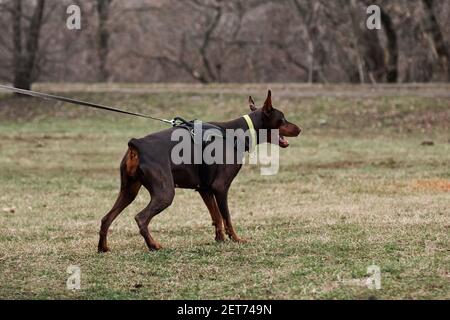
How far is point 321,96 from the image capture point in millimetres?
29828

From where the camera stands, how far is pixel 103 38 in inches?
2029

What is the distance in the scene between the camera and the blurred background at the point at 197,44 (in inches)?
1711

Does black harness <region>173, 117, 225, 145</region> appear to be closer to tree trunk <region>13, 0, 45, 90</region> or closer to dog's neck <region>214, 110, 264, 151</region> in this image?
dog's neck <region>214, 110, 264, 151</region>

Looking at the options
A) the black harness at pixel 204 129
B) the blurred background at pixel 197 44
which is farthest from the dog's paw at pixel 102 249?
the blurred background at pixel 197 44

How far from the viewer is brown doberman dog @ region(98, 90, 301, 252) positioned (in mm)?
8914

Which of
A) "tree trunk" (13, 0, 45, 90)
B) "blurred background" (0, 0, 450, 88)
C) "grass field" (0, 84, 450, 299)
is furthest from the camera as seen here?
"blurred background" (0, 0, 450, 88)

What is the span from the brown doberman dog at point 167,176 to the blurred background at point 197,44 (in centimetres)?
3073

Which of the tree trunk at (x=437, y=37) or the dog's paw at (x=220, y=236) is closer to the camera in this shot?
the dog's paw at (x=220, y=236)

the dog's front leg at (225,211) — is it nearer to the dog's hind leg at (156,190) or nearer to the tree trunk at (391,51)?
the dog's hind leg at (156,190)

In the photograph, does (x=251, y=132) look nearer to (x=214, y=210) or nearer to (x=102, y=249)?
(x=214, y=210)

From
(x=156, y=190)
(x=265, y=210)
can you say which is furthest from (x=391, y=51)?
(x=156, y=190)

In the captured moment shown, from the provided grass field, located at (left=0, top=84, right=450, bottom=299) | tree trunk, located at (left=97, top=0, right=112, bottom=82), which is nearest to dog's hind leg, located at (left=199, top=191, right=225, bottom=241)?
grass field, located at (left=0, top=84, right=450, bottom=299)

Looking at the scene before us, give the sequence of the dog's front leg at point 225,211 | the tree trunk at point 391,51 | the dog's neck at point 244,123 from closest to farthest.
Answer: the dog's front leg at point 225,211
the dog's neck at point 244,123
the tree trunk at point 391,51

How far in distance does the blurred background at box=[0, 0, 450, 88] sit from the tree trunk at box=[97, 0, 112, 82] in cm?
6
